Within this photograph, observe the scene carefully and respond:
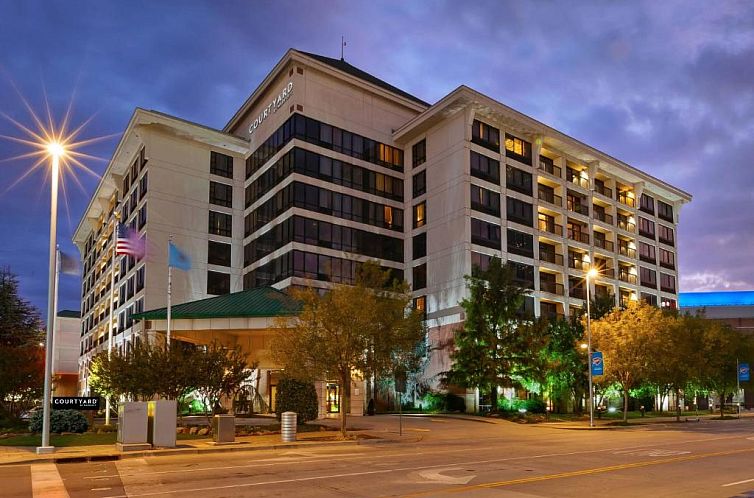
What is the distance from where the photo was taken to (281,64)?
6297cm

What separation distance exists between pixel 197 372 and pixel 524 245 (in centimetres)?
4191

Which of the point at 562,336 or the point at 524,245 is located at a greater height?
the point at 524,245

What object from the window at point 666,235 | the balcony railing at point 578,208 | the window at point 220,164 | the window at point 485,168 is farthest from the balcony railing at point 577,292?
the window at point 220,164

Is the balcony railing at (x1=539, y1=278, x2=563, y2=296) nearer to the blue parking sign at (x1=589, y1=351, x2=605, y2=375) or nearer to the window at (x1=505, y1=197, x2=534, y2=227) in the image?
the window at (x1=505, y1=197, x2=534, y2=227)

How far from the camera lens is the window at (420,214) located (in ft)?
217

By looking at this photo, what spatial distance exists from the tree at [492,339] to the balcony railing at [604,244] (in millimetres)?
27914

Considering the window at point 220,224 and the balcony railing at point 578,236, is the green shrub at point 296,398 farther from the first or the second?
the balcony railing at point 578,236

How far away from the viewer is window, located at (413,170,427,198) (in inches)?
2621

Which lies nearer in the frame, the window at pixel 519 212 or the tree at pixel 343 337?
the tree at pixel 343 337

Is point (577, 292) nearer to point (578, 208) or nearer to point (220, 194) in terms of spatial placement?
point (578, 208)

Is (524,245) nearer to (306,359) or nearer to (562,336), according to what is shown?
(562,336)

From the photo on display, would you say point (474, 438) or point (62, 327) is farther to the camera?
point (62, 327)

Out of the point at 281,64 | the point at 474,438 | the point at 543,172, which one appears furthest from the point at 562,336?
the point at 281,64

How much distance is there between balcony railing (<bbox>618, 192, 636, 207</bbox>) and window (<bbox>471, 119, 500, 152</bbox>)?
23.9 metres
